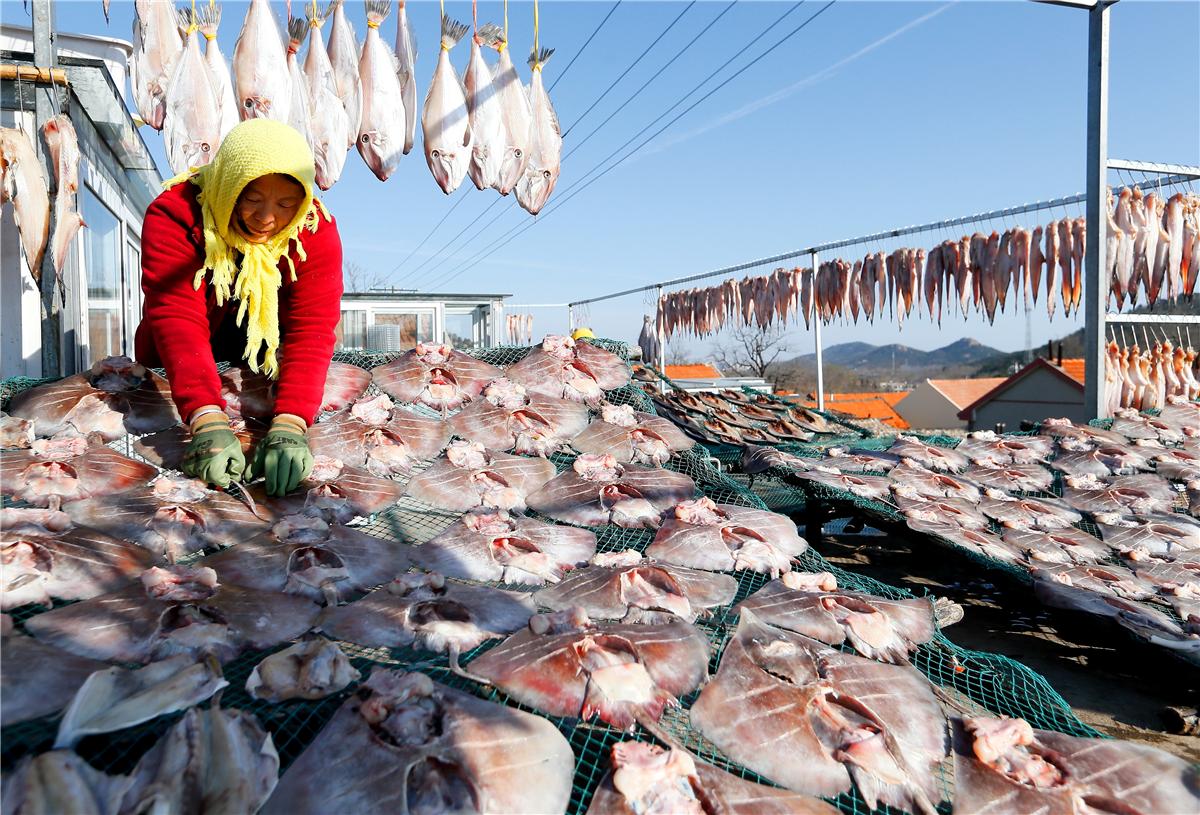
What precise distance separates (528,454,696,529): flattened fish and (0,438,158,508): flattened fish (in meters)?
1.74

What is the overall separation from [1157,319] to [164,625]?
885 cm

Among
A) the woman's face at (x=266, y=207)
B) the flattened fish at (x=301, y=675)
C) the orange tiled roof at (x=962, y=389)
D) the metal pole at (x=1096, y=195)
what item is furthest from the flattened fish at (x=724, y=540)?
the orange tiled roof at (x=962, y=389)

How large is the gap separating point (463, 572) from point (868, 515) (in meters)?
2.57

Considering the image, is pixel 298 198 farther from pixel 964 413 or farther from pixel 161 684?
pixel 964 413

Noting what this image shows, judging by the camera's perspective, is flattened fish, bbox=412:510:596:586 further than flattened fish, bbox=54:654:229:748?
Yes

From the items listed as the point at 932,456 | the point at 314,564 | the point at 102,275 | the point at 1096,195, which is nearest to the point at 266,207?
the point at 314,564

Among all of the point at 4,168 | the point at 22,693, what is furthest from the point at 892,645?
the point at 4,168

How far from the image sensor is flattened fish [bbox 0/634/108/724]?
1.49 m

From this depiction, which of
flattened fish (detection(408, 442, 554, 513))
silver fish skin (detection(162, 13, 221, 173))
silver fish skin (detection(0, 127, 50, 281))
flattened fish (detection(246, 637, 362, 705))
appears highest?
silver fish skin (detection(162, 13, 221, 173))

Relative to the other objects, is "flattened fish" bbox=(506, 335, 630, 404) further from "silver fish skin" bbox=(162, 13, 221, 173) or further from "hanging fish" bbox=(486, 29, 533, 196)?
"silver fish skin" bbox=(162, 13, 221, 173)

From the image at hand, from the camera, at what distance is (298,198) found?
3.15 meters

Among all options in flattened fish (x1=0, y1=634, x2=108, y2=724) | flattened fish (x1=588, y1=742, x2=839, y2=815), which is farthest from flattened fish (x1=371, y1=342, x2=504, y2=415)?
flattened fish (x1=588, y1=742, x2=839, y2=815)

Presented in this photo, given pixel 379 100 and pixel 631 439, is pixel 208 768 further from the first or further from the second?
pixel 379 100

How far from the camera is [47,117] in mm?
4605
